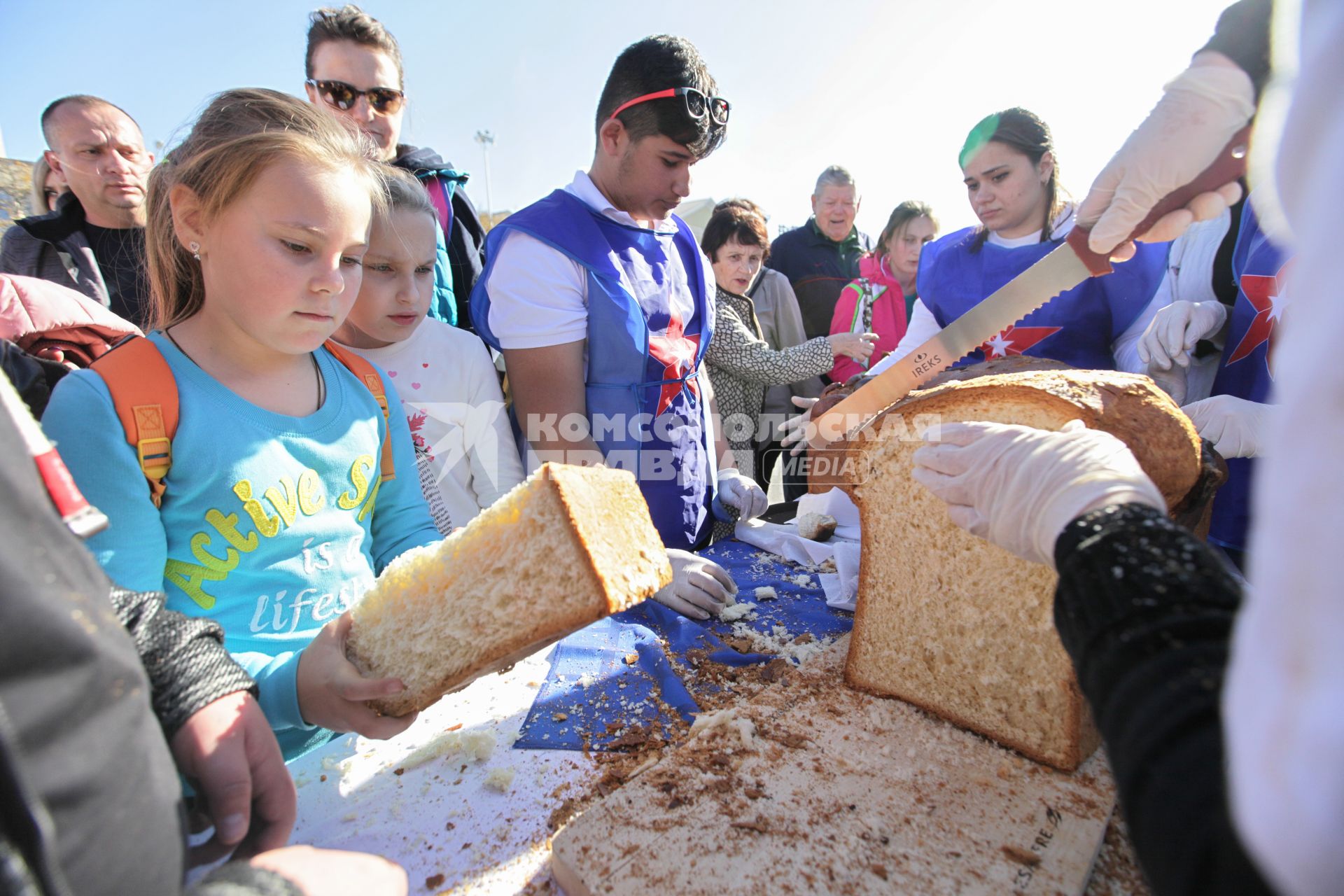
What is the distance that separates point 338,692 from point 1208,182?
7.40 feet

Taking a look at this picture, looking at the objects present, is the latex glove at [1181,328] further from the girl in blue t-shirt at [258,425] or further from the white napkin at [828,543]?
the girl in blue t-shirt at [258,425]

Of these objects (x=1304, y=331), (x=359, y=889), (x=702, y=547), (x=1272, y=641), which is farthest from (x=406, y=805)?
(x=702, y=547)

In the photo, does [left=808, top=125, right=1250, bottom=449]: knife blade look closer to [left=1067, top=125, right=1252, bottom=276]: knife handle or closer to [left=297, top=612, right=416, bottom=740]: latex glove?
[left=1067, top=125, right=1252, bottom=276]: knife handle

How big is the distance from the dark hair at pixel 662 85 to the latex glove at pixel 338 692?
2.22m

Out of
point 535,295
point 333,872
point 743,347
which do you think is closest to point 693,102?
point 535,295

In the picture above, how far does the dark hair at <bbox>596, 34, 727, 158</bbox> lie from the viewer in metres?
2.52

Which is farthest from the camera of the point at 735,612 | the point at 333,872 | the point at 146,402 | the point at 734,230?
the point at 734,230

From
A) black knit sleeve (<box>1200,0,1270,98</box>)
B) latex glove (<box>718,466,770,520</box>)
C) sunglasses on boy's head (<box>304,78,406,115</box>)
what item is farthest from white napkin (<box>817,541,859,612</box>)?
sunglasses on boy's head (<box>304,78,406,115</box>)

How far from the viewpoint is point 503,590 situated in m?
1.16

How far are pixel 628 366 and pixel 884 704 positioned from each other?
60.9 inches

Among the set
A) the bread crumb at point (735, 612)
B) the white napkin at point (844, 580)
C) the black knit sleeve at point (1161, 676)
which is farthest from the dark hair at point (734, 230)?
the black knit sleeve at point (1161, 676)

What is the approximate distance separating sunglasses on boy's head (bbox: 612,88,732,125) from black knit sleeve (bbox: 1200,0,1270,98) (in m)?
1.64

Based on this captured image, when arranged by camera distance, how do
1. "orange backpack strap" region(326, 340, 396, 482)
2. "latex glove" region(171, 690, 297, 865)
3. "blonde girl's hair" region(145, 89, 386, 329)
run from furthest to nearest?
1. "orange backpack strap" region(326, 340, 396, 482)
2. "blonde girl's hair" region(145, 89, 386, 329)
3. "latex glove" region(171, 690, 297, 865)

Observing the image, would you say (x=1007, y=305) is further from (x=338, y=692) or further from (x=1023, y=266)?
(x=338, y=692)
